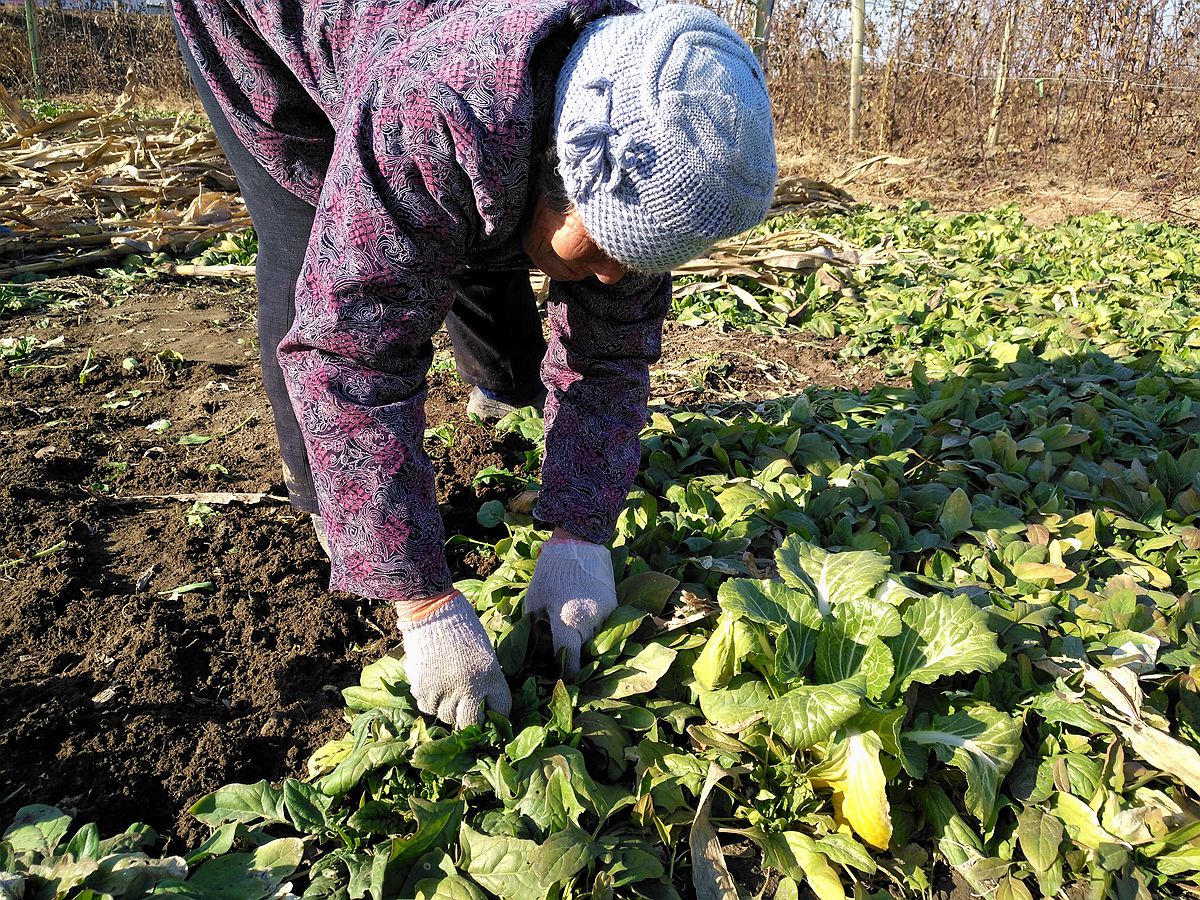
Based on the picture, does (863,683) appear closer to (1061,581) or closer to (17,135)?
(1061,581)

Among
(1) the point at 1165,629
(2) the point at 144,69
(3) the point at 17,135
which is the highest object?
(2) the point at 144,69

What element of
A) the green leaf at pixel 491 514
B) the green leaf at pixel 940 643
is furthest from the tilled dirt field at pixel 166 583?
the green leaf at pixel 940 643

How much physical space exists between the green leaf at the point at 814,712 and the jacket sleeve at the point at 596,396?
1.86ft

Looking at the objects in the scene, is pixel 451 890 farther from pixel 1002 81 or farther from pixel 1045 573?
pixel 1002 81

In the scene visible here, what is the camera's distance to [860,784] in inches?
57.7

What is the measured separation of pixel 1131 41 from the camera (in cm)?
918

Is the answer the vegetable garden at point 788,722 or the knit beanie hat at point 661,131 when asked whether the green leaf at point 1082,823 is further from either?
the knit beanie hat at point 661,131

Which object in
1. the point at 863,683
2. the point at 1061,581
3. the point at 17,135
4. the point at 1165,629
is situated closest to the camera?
the point at 863,683

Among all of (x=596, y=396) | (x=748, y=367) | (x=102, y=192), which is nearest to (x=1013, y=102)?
(x=748, y=367)

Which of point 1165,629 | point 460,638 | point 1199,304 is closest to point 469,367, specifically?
point 460,638

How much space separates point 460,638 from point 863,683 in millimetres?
734

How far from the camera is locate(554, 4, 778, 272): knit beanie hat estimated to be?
124 cm

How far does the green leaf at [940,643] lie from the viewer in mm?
1562

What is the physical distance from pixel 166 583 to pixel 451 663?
1.07 metres
